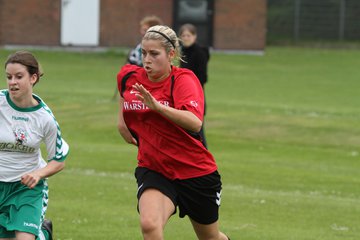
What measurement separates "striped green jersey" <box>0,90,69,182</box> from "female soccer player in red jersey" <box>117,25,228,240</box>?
58cm

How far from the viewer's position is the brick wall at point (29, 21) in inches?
1523

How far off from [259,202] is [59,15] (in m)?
27.8

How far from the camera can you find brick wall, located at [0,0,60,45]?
127ft

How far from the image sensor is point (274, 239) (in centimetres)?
989

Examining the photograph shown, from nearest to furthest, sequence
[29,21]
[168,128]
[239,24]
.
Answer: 1. [168,128]
2. [29,21]
3. [239,24]

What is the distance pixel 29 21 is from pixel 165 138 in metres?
32.3

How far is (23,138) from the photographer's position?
725 centimetres

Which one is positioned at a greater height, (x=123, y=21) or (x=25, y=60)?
(x=25, y=60)

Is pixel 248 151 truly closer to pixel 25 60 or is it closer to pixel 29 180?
pixel 25 60

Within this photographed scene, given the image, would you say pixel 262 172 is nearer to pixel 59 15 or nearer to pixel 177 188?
pixel 177 188

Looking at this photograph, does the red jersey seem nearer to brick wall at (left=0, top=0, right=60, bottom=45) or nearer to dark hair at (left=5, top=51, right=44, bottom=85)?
dark hair at (left=5, top=51, right=44, bottom=85)

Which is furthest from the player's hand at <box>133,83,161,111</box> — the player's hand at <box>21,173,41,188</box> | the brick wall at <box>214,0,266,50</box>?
the brick wall at <box>214,0,266,50</box>

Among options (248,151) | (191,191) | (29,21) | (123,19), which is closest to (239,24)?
(123,19)

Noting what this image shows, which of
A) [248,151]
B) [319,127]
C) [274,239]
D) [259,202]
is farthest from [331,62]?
[274,239]
